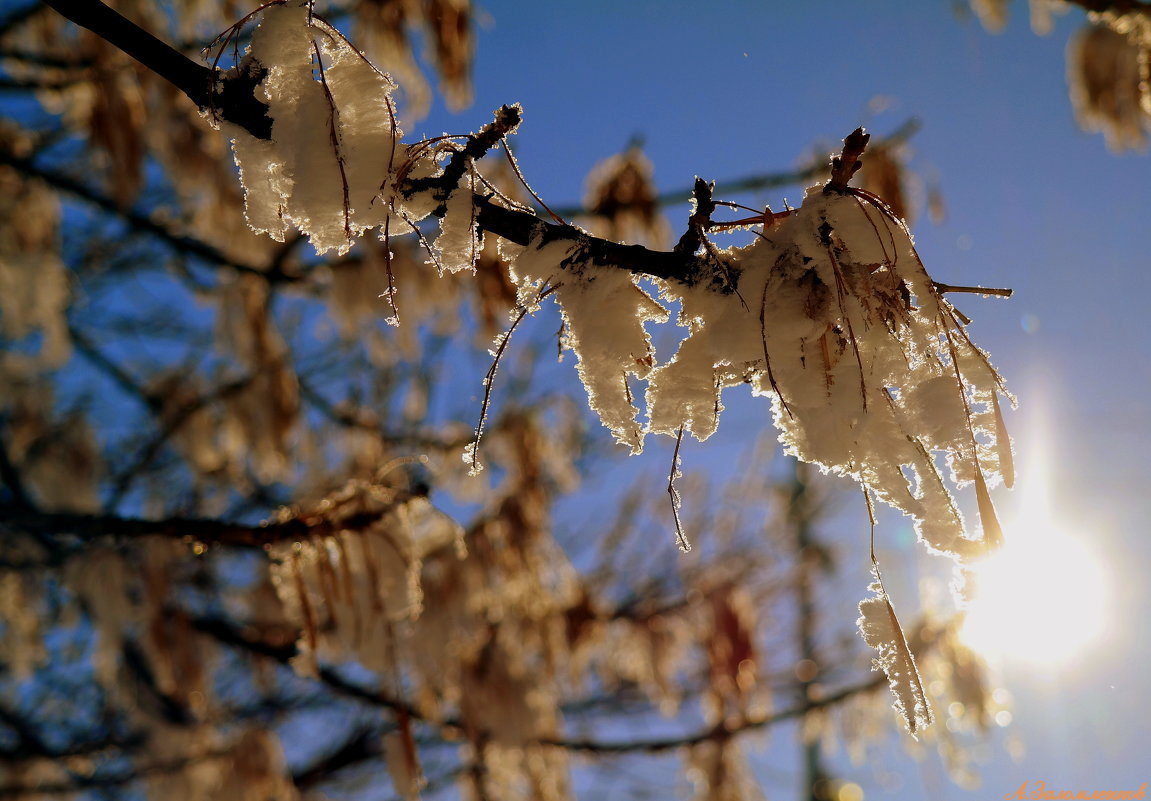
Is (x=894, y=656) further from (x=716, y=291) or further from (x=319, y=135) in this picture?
(x=319, y=135)

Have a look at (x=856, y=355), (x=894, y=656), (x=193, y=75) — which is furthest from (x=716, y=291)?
(x=193, y=75)

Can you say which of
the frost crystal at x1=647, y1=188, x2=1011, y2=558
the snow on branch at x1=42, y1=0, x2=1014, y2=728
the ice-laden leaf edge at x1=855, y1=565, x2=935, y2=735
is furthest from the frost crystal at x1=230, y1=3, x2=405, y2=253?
the ice-laden leaf edge at x1=855, y1=565, x2=935, y2=735

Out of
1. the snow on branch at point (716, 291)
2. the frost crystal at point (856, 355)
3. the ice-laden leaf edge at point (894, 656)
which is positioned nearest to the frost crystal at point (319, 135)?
the snow on branch at point (716, 291)

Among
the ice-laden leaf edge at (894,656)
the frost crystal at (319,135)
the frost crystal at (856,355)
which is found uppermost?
the frost crystal at (319,135)

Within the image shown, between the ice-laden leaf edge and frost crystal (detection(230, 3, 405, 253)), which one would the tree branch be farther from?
the ice-laden leaf edge

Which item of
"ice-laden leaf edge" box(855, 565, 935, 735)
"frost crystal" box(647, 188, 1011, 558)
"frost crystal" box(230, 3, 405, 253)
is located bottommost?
"ice-laden leaf edge" box(855, 565, 935, 735)

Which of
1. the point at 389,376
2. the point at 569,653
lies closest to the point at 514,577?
the point at 569,653

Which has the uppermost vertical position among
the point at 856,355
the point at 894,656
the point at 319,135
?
the point at 319,135

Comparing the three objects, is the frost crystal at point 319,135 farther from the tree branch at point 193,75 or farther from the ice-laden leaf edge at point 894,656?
the ice-laden leaf edge at point 894,656
